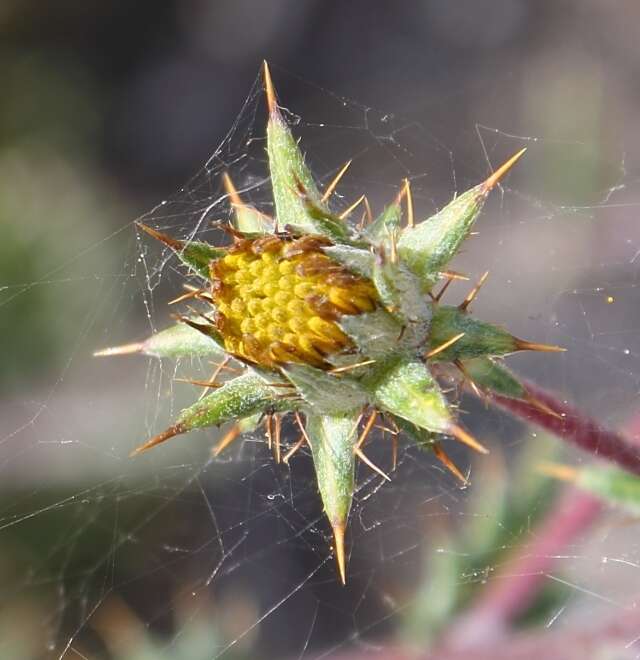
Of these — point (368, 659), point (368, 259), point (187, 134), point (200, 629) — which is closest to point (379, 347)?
point (368, 259)

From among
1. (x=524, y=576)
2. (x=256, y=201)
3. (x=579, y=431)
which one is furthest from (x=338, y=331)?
(x=256, y=201)

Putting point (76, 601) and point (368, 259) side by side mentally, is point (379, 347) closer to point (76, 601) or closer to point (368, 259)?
point (368, 259)

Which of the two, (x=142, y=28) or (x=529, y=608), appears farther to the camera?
(x=142, y=28)

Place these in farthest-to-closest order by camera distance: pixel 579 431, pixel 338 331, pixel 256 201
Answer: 1. pixel 256 201
2. pixel 579 431
3. pixel 338 331

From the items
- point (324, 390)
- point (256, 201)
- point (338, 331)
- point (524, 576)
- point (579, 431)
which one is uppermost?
point (338, 331)

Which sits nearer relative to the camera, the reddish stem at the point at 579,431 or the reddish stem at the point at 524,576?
the reddish stem at the point at 579,431

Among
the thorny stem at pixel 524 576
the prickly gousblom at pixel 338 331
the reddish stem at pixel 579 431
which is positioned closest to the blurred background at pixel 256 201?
the thorny stem at pixel 524 576

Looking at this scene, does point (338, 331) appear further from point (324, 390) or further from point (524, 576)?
point (524, 576)

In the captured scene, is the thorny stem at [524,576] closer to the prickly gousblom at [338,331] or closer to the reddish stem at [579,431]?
the reddish stem at [579,431]
